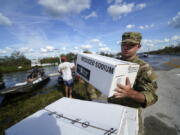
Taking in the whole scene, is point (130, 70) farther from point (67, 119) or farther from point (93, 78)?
point (67, 119)

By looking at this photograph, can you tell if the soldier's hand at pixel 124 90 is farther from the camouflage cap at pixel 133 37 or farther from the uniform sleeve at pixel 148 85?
the camouflage cap at pixel 133 37

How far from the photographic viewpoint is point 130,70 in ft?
3.18

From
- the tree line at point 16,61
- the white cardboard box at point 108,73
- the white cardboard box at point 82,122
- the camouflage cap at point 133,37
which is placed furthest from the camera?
the tree line at point 16,61

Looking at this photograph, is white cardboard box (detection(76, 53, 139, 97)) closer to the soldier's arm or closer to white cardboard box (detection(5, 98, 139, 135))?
the soldier's arm

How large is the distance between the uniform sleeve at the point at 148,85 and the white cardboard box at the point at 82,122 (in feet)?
0.78

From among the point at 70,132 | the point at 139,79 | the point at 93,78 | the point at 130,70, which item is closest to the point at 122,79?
the point at 130,70

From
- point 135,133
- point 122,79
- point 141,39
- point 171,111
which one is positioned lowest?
point 171,111

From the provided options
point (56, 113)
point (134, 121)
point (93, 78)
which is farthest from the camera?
point (93, 78)

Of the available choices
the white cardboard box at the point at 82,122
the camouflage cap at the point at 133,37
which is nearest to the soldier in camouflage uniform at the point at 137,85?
the camouflage cap at the point at 133,37

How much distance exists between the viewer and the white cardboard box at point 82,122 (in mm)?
762

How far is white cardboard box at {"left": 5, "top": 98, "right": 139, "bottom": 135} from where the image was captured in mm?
762

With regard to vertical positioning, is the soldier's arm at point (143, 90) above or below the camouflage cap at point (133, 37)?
below

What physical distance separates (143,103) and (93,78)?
64cm

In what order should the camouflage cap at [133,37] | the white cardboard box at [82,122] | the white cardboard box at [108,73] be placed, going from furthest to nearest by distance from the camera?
the camouflage cap at [133,37] → the white cardboard box at [108,73] → the white cardboard box at [82,122]
